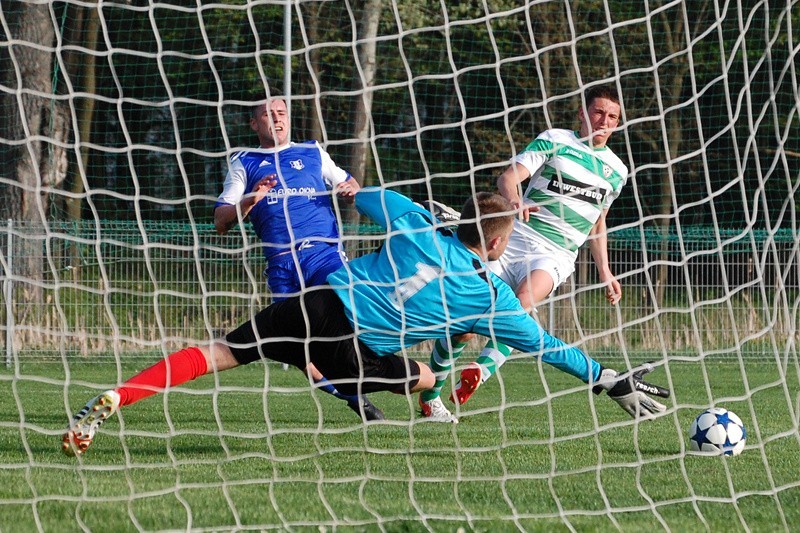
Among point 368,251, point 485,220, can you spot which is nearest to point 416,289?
point 485,220

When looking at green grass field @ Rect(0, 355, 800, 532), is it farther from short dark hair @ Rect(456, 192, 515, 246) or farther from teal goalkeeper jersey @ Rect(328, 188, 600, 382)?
short dark hair @ Rect(456, 192, 515, 246)

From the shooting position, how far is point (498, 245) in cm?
478

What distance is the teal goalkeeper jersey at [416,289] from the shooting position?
4656 mm

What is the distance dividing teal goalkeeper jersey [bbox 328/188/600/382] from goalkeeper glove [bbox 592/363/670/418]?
0.64 meters

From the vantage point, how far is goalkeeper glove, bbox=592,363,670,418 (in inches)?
212

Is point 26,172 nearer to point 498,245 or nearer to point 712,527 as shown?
point 498,245

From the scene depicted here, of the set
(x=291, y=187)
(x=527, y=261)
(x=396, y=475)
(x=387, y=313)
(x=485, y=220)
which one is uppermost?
(x=485, y=220)

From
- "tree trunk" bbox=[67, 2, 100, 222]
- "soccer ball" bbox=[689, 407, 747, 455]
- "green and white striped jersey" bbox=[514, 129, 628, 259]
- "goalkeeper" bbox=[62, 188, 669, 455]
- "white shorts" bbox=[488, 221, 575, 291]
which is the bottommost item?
"tree trunk" bbox=[67, 2, 100, 222]

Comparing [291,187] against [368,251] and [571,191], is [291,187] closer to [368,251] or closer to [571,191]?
[571,191]

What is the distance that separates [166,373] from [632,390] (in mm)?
2204

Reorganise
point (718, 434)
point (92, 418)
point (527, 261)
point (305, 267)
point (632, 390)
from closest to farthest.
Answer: point (92, 418) < point (718, 434) < point (632, 390) < point (305, 267) < point (527, 261)

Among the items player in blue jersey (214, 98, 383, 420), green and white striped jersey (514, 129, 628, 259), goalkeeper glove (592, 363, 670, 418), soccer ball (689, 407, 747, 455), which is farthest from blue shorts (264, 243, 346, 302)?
soccer ball (689, 407, 747, 455)

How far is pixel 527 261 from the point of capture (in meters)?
6.52

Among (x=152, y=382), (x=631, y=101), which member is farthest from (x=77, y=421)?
(x=631, y=101)
